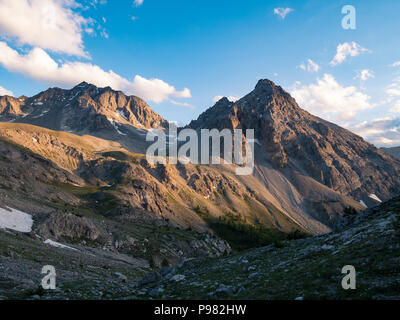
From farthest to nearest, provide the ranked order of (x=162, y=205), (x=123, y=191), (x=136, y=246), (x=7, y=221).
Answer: (x=162, y=205) → (x=123, y=191) → (x=136, y=246) → (x=7, y=221)

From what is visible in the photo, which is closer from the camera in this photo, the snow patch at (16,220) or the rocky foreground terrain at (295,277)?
the rocky foreground terrain at (295,277)

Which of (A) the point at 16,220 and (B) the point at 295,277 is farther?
(A) the point at 16,220

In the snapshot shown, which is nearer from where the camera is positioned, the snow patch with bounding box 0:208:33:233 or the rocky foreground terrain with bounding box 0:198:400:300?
the rocky foreground terrain with bounding box 0:198:400:300

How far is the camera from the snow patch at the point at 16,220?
168ft

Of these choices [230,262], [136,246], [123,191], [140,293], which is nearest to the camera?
[140,293]

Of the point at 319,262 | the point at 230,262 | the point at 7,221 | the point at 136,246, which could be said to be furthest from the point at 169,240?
the point at 319,262

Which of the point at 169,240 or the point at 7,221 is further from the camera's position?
the point at 169,240

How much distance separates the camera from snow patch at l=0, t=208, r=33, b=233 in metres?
51.1

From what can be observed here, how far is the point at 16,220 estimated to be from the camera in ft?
186

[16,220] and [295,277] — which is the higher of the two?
[295,277]
